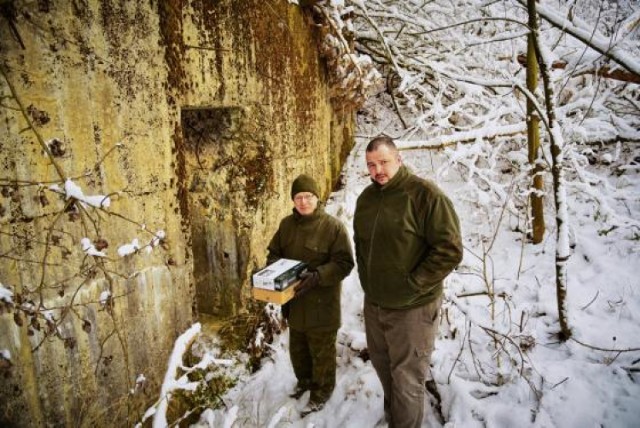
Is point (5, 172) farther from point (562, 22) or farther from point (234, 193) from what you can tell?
point (562, 22)

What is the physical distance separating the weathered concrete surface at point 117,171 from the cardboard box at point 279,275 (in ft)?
2.13

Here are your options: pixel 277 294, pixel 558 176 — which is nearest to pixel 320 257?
pixel 277 294

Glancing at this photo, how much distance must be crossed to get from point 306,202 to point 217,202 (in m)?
1.11

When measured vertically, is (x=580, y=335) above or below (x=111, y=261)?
below

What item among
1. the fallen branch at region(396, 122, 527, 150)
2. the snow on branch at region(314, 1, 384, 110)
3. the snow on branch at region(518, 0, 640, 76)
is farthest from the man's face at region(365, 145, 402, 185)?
the snow on branch at region(314, 1, 384, 110)

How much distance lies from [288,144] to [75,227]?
226cm

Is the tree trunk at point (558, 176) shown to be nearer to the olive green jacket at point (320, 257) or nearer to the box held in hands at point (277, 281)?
the olive green jacket at point (320, 257)

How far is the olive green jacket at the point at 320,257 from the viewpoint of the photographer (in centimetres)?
298

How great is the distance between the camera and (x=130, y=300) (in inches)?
97.6

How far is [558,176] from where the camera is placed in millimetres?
3254

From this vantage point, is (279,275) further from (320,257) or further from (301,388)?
(301,388)

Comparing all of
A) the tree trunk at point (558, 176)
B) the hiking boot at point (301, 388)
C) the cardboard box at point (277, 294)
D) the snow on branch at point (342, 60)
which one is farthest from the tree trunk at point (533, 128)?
the hiking boot at point (301, 388)

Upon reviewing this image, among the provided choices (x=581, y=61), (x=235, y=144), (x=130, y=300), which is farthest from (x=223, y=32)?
(x=581, y=61)

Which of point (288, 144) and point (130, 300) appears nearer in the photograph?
point (130, 300)
